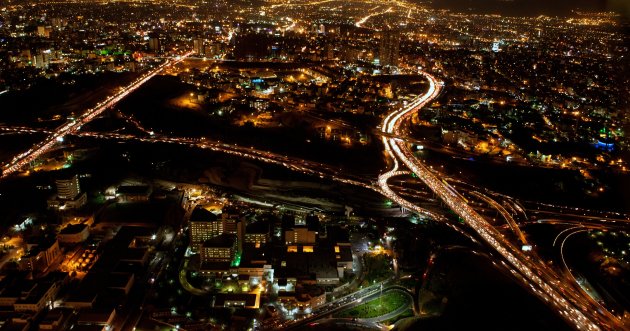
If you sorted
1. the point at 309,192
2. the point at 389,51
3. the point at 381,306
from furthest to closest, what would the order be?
the point at 389,51
the point at 309,192
the point at 381,306

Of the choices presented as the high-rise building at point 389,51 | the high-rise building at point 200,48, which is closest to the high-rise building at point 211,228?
the high-rise building at point 389,51

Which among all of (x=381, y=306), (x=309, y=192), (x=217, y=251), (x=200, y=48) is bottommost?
(x=381, y=306)

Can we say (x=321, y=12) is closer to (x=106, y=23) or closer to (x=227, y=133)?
(x=106, y=23)

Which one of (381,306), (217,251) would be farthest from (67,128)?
(381,306)

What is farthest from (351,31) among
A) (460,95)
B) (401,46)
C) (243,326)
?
(243,326)

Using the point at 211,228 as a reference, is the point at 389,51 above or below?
above

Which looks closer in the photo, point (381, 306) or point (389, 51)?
point (381, 306)

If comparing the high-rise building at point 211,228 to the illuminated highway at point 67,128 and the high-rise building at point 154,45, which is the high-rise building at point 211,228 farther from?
the high-rise building at point 154,45

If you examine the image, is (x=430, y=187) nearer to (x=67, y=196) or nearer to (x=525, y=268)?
(x=525, y=268)
